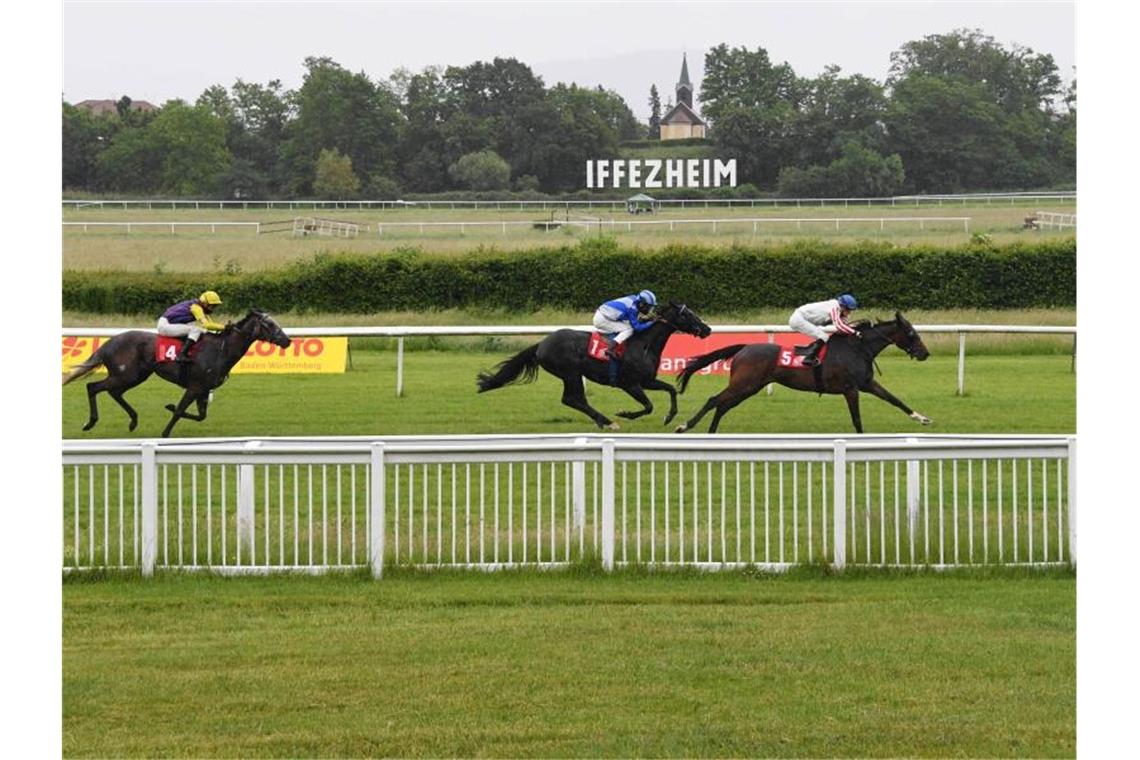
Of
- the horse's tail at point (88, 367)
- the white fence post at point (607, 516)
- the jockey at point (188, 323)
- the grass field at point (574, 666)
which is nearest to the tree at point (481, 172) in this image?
the jockey at point (188, 323)

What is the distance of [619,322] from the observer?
15.4 m

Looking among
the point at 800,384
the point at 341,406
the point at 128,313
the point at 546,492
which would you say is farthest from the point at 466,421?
the point at 128,313

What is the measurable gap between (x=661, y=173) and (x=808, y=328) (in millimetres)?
48039

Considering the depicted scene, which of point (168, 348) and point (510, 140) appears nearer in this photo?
point (168, 348)

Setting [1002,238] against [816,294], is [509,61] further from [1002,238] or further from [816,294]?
[816,294]

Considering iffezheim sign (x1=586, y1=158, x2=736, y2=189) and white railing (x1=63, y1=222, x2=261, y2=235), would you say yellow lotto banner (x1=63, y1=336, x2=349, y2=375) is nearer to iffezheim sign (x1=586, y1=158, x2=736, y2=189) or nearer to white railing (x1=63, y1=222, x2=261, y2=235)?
white railing (x1=63, y1=222, x2=261, y2=235)

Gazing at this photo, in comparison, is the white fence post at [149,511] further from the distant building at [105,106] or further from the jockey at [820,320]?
the distant building at [105,106]

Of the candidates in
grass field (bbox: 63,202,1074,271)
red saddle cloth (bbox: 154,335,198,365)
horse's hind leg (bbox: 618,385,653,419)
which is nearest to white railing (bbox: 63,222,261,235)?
grass field (bbox: 63,202,1074,271)

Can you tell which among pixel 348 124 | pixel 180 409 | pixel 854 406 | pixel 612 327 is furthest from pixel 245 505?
pixel 348 124

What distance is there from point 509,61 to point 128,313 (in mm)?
33761

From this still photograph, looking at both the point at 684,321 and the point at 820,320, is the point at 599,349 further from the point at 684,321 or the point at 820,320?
the point at 820,320

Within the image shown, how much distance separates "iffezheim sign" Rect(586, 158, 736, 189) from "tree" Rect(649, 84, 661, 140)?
12311 millimetres

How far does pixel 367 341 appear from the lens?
23.4 m

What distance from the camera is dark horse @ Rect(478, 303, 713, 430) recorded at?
1527 centimetres
